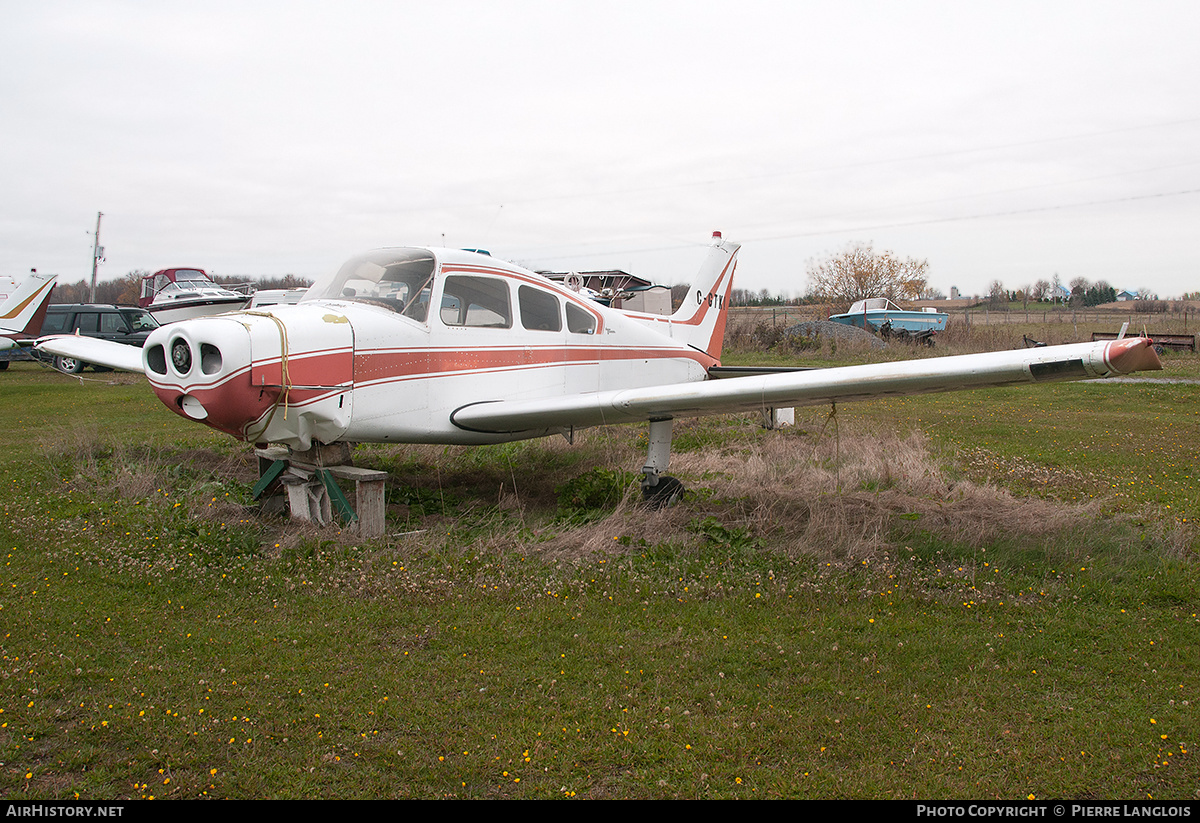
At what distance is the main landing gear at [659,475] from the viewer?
24.8ft

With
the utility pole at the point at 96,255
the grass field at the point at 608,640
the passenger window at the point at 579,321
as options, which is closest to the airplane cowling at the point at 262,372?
the grass field at the point at 608,640

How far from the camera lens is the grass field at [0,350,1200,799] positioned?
3254 mm

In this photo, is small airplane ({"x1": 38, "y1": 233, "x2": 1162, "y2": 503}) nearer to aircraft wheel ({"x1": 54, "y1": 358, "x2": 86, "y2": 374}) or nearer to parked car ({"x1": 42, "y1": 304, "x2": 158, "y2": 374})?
aircraft wheel ({"x1": 54, "y1": 358, "x2": 86, "y2": 374})

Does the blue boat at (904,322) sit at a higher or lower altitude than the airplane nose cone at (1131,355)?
higher

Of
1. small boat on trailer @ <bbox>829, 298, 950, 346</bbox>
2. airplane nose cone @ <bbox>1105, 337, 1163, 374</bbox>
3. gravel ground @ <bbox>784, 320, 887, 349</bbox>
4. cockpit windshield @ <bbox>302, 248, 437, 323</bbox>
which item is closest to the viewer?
airplane nose cone @ <bbox>1105, 337, 1163, 374</bbox>

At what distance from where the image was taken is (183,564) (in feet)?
18.0

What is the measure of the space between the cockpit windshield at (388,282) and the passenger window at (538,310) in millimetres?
1079

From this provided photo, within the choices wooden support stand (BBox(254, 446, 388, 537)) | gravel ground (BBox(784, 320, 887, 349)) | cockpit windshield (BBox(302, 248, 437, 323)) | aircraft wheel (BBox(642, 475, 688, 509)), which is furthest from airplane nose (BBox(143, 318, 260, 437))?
gravel ground (BBox(784, 320, 887, 349))

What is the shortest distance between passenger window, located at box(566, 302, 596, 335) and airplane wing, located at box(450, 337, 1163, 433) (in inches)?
55.4

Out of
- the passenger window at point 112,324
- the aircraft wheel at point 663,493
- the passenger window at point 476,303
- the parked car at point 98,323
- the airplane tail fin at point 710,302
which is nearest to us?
the passenger window at point 476,303

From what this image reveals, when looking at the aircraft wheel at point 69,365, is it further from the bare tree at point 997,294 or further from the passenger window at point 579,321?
the bare tree at point 997,294

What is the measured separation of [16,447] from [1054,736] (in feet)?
40.1
